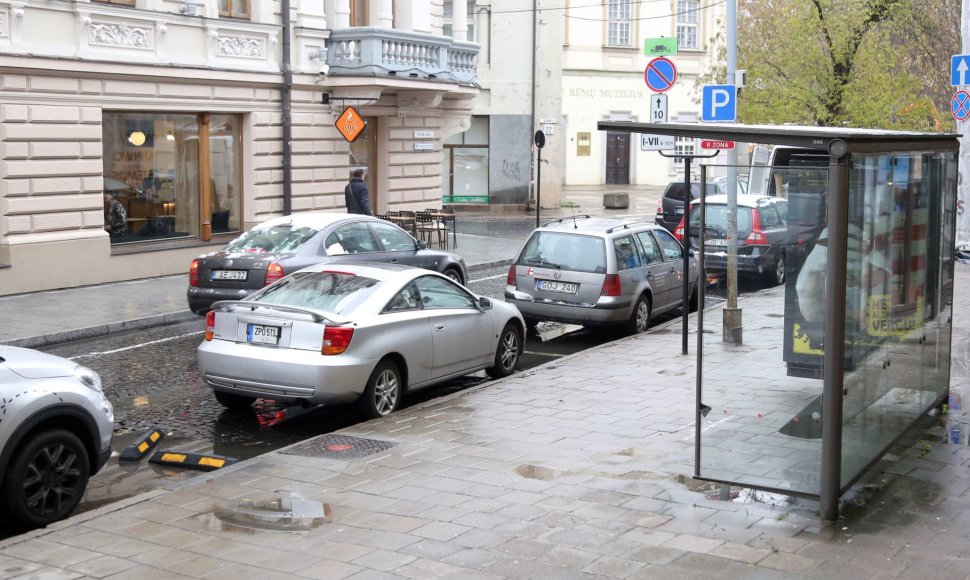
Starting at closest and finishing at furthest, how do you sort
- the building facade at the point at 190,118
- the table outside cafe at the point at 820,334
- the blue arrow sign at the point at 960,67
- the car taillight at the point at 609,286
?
the table outside cafe at the point at 820,334, the car taillight at the point at 609,286, the building facade at the point at 190,118, the blue arrow sign at the point at 960,67

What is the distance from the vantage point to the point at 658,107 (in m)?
14.9

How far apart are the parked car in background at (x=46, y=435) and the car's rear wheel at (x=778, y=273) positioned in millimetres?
4552

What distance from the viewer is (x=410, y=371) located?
420 inches

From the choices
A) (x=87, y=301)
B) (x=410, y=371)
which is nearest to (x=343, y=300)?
(x=410, y=371)

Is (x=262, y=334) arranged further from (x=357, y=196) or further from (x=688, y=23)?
(x=688, y=23)

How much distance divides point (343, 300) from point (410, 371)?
3.03ft

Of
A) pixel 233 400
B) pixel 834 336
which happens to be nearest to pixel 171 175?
pixel 233 400

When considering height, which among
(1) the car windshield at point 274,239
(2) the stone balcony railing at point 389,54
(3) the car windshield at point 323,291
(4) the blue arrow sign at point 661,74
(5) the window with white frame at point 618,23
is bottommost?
(3) the car windshield at point 323,291

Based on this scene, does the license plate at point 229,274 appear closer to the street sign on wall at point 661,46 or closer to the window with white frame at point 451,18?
the street sign on wall at point 661,46

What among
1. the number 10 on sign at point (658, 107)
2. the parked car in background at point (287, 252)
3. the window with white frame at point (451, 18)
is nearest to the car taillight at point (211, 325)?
the parked car in background at point (287, 252)

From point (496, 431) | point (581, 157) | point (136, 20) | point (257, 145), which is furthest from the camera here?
point (581, 157)

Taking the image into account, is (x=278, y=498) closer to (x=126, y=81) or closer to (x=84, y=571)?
(x=84, y=571)

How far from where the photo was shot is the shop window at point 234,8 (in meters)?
22.7

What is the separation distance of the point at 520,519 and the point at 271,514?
5.09 feet
